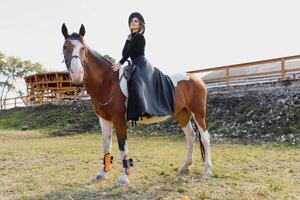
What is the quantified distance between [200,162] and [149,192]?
9.30 ft

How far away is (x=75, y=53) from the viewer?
16.7ft

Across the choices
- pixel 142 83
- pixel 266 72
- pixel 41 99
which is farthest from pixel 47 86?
pixel 142 83

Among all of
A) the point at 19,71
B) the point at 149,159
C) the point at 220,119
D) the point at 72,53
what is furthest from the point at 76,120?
the point at 19,71

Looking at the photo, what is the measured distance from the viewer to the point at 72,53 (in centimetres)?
509

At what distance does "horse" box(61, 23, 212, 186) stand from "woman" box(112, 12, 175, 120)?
0.59 feet

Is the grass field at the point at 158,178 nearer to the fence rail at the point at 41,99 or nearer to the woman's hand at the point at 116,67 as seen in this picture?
the woman's hand at the point at 116,67

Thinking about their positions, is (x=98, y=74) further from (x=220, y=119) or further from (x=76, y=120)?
(x=76, y=120)

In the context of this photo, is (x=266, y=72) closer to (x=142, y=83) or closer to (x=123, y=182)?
(x=142, y=83)

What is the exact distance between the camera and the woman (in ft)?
17.4

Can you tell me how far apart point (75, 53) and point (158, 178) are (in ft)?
8.58

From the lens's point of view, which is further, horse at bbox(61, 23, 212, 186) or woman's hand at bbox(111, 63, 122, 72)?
woman's hand at bbox(111, 63, 122, 72)

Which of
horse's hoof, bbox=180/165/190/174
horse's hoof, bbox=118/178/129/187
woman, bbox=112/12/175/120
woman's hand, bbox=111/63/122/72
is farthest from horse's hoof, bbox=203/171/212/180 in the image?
woman's hand, bbox=111/63/122/72

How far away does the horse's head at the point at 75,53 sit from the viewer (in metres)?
5.01

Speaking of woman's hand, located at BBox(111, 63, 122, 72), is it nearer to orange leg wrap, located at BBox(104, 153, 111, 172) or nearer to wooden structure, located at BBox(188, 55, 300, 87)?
orange leg wrap, located at BBox(104, 153, 111, 172)
